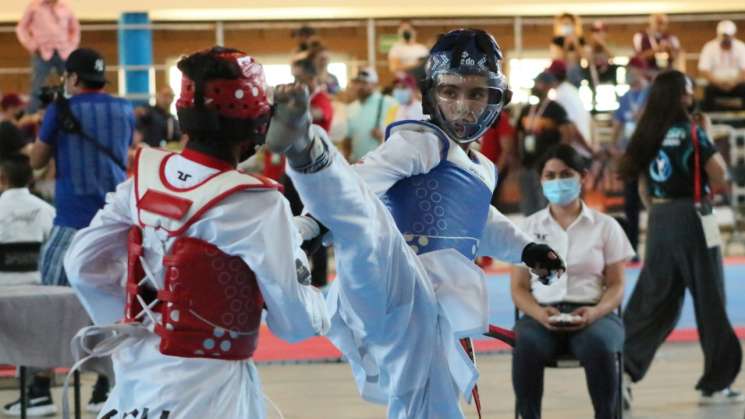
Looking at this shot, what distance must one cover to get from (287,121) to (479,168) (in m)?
1.65

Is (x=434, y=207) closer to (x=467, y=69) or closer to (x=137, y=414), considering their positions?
(x=467, y=69)

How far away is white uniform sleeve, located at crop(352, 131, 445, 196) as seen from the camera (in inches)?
170

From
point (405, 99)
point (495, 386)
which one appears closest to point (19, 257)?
point (495, 386)

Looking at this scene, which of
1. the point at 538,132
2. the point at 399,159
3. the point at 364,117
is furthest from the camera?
the point at 364,117

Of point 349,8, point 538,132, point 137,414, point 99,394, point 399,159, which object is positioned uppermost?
point 349,8

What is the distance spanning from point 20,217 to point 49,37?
798 cm

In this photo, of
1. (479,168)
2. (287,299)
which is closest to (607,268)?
(479,168)

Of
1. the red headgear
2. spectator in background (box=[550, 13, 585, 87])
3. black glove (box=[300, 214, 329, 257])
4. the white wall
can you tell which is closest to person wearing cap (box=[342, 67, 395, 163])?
spectator in background (box=[550, 13, 585, 87])

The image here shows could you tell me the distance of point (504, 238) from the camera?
5.01 m

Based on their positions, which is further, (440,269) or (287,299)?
(440,269)

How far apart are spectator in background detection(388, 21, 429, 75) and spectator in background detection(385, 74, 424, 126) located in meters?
2.29

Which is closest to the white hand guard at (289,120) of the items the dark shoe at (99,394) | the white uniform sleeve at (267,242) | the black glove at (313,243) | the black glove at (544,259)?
the white uniform sleeve at (267,242)

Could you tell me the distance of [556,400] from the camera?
25.3 feet

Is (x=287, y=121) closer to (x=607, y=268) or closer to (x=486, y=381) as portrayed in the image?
(x=607, y=268)
